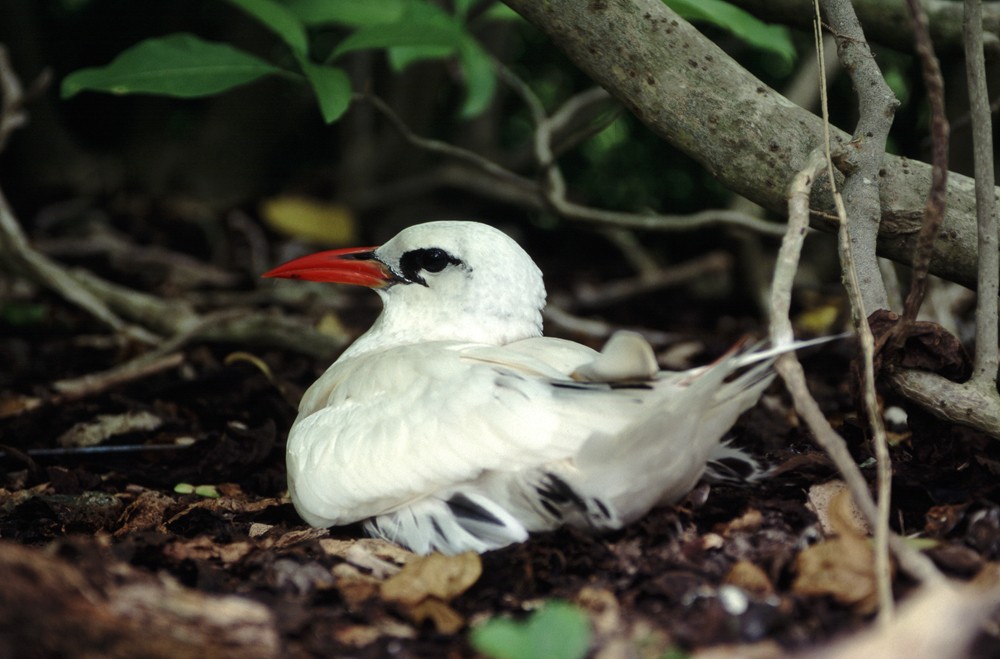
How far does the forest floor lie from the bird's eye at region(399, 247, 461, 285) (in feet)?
2.54

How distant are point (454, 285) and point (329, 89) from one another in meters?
0.77

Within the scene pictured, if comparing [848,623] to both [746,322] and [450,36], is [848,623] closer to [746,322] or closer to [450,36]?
[450,36]

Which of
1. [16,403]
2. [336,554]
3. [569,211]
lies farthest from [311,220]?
[336,554]

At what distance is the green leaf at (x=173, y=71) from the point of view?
3.41 meters

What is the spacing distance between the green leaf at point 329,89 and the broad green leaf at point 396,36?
7cm

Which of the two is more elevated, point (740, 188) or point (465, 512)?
point (740, 188)

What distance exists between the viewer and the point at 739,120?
2.78 metres

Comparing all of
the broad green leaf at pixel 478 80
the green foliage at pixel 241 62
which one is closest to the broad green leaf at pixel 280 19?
the green foliage at pixel 241 62

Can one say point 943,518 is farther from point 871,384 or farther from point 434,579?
point 434,579

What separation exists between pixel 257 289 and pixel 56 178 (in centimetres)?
231

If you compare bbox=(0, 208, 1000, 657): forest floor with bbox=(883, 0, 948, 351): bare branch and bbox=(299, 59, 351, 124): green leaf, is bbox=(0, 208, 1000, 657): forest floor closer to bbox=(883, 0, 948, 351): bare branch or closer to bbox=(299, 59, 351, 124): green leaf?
bbox=(883, 0, 948, 351): bare branch

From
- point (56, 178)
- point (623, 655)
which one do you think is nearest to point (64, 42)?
point (56, 178)

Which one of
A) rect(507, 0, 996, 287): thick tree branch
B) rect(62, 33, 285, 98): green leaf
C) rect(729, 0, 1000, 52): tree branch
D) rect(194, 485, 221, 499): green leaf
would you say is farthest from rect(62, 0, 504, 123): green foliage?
rect(194, 485, 221, 499): green leaf

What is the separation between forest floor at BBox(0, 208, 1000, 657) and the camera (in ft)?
5.97
